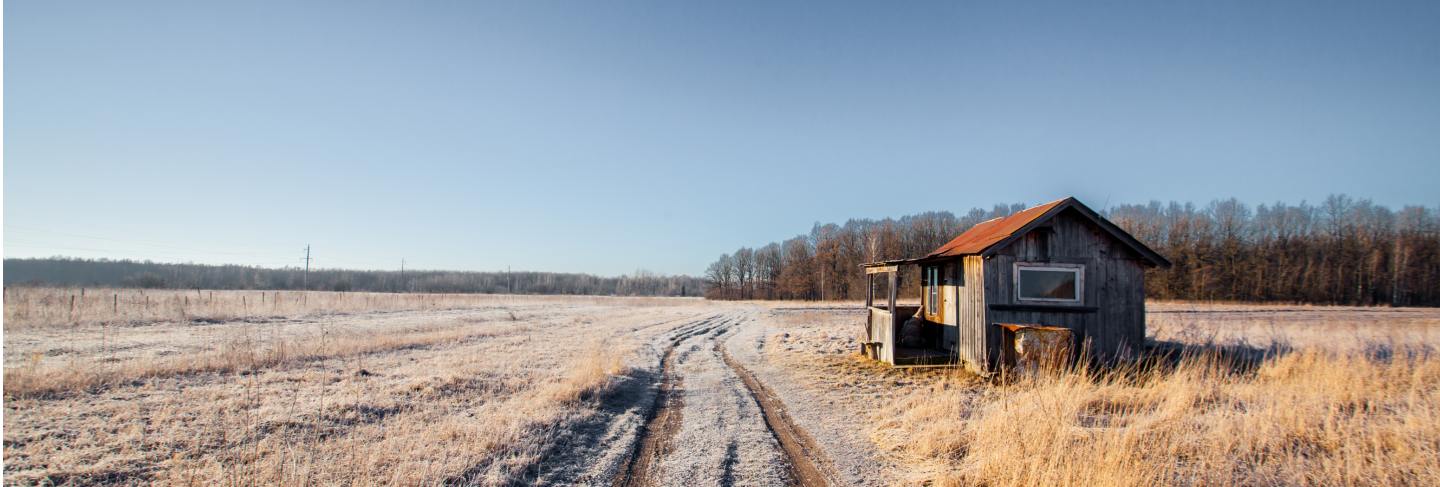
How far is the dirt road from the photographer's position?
6031mm

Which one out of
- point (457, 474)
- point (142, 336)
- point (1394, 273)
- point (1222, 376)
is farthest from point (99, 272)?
point (1394, 273)

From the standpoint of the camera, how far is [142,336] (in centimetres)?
1742

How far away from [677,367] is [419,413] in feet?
21.9

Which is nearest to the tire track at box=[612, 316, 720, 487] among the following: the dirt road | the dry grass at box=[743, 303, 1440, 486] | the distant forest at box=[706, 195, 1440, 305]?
the dirt road

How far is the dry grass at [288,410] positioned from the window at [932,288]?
878cm

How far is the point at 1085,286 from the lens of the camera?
12.9 m

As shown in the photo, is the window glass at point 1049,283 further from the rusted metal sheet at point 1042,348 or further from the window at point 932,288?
the window at point 932,288

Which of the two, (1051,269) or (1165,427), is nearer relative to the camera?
(1165,427)

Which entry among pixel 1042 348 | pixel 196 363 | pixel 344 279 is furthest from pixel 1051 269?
pixel 344 279

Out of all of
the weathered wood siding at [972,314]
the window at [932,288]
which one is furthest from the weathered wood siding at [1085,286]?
the window at [932,288]

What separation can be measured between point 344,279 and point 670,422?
117895 mm

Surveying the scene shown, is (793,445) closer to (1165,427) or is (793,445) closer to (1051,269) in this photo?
(1165,427)

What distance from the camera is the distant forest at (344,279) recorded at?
88056mm

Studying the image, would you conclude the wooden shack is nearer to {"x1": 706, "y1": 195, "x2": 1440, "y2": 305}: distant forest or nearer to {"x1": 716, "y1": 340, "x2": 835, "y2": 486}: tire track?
{"x1": 716, "y1": 340, "x2": 835, "y2": 486}: tire track
